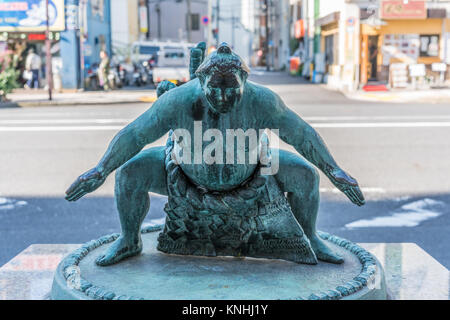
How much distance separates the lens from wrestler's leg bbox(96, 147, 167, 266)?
8.62 ft

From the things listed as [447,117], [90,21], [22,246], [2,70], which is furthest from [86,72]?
[22,246]

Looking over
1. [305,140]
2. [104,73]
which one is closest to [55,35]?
[104,73]

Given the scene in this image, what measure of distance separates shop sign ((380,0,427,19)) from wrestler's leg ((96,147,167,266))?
2203 cm

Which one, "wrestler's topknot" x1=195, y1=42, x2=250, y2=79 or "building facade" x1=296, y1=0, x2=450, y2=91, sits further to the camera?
"building facade" x1=296, y1=0, x2=450, y2=91

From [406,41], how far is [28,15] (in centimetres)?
1522

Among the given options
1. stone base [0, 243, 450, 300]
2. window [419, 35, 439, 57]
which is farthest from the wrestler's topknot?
window [419, 35, 439, 57]

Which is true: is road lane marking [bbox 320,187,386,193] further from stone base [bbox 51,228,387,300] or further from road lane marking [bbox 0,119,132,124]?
road lane marking [bbox 0,119,132,124]

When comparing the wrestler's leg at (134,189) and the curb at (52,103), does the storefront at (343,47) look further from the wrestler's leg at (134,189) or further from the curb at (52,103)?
the wrestler's leg at (134,189)

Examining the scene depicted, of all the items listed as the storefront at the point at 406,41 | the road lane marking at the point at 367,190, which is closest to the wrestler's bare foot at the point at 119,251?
the road lane marking at the point at 367,190

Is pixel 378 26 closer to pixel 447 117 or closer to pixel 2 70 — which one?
pixel 447 117

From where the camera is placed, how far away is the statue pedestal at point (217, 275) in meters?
2.41

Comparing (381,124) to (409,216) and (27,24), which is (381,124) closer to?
(409,216)

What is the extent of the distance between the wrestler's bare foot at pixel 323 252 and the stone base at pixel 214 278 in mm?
37

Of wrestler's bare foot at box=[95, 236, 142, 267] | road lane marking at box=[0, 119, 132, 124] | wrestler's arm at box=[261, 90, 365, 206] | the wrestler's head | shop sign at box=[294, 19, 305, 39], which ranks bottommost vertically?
wrestler's bare foot at box=[95, 236, 142, 267]
